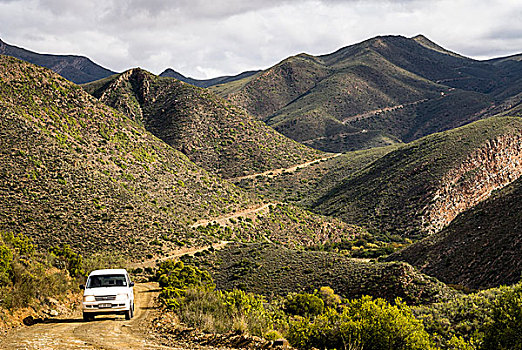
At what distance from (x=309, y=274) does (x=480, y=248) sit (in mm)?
14269

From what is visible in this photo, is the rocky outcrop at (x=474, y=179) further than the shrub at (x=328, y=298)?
Yes

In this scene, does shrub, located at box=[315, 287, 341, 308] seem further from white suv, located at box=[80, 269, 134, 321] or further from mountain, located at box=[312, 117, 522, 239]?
mountain, located at box=[312, 117, 522, 239]

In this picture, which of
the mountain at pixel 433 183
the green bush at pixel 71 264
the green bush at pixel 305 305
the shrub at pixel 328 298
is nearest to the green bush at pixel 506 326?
the green bush at pixel 305 305

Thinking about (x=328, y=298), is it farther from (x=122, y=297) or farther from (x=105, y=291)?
(x=105, y=291)

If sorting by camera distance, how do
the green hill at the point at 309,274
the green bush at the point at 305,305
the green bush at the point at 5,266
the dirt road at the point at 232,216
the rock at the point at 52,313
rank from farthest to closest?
the dirt road at the point at 232,216 < the green hill at the point at 309,274 < the green bush at the point at 305,305 < the rock at the point at 52,313 < the green bush at the point at 5,266

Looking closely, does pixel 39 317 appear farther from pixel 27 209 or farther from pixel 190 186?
pixel 190 186

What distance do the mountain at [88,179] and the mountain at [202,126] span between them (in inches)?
666

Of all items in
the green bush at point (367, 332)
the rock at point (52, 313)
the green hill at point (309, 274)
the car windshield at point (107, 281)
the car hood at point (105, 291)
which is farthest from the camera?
the green hill at point (309, 274)

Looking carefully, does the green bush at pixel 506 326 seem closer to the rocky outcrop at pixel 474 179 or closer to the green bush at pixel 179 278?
the green bush at pixel 179 278

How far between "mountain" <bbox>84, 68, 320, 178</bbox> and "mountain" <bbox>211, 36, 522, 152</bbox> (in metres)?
41.8

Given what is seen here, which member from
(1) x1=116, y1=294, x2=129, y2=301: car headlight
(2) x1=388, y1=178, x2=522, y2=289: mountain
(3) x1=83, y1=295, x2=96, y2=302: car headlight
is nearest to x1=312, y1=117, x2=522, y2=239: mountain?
(2) x1=388, y1=178, x2=522, y2=289: mountain

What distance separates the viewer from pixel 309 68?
198m

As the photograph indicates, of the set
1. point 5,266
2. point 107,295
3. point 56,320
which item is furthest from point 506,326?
point 5,266

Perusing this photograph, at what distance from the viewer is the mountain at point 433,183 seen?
63612mm
